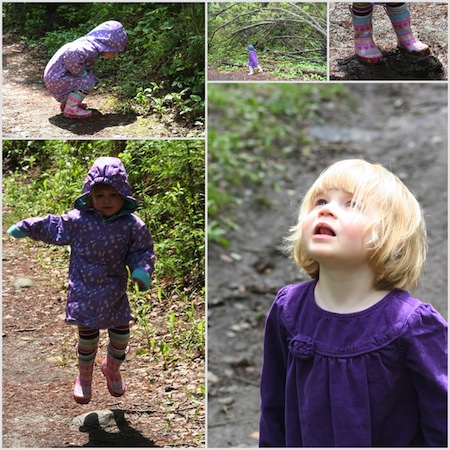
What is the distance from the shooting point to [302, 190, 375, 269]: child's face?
8.70 feet

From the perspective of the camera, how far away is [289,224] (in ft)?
21.0

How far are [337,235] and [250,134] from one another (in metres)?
4.72

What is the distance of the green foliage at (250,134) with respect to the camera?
6.52m

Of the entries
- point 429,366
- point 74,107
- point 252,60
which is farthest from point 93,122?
point 429,366

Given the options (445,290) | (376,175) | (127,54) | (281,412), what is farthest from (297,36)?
(445,290)

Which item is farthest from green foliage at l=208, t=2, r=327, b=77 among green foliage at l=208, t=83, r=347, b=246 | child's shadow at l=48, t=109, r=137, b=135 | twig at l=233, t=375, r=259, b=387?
green foliage at l=208, t=83, r=347, b=246

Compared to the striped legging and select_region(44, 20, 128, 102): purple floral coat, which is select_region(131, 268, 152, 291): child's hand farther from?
select_region(44, 20, 128, 102): purple floral coat

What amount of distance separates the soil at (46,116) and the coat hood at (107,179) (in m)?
0.54

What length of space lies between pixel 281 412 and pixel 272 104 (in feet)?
16.6

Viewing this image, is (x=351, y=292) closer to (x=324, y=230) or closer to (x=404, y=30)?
(x=324, y=230)

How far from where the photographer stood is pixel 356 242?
2.66 metres

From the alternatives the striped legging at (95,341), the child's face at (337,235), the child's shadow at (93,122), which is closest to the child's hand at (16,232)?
the striped legging at (95,341)

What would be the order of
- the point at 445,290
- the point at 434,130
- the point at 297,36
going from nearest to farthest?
the point at 297,36 → the point at 445,290 → the point at 434,130

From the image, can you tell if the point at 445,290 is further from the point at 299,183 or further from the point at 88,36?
the point at 88,36
